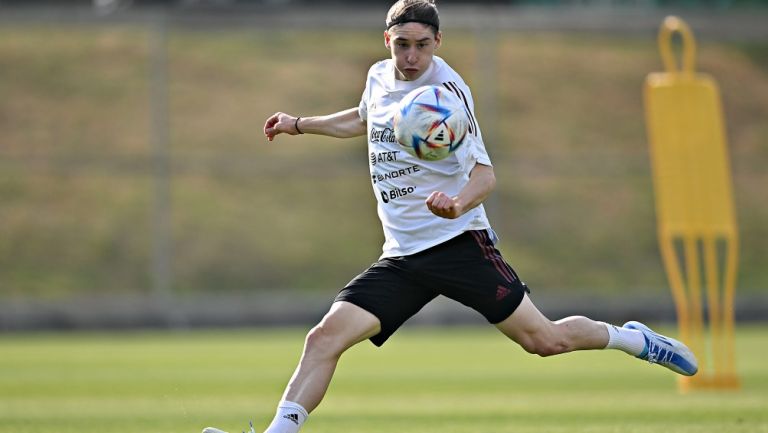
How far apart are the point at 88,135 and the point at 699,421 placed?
719 inches

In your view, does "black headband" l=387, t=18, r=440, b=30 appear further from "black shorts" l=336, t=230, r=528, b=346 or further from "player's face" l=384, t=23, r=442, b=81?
"black shorts" l=336, t=230, r=528, b=346

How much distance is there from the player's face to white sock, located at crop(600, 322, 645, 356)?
→ 6.08 feet

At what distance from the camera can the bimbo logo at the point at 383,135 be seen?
24.5 feet

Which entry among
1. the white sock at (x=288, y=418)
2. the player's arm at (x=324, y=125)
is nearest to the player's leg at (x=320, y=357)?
the white sock at (x=288, y=418)

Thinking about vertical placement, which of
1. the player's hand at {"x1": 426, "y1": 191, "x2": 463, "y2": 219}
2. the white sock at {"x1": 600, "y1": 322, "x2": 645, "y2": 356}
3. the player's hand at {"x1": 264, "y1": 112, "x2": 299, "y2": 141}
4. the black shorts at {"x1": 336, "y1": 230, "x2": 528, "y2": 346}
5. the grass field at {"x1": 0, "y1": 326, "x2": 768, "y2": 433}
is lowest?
the grass field at {"x1": 0, "y1": 326, "x2": 768, "y2": 433}

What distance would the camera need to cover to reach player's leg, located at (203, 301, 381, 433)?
734 cm

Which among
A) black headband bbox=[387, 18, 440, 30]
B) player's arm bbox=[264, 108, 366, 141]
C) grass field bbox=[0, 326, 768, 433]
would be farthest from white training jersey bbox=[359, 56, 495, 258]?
grass field bbox=[0, 326, 768, 433]

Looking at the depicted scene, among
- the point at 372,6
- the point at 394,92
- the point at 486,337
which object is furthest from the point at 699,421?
the point at 372,6

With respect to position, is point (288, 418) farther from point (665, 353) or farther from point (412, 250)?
point (665, 353)

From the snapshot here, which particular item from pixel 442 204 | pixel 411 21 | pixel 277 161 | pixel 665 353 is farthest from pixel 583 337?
pixel 277 161

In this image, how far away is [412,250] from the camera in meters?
7.55

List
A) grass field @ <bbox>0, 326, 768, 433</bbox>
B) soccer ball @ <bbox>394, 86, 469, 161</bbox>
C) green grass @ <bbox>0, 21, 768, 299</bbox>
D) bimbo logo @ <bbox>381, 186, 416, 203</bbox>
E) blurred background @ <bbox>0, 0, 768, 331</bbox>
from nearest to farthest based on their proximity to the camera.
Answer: soccer ball @ <bbox>394, 86, 469, 161</bbox> < bimbo logo @ <bbox>381, 186, 416, 203</bbox> < grass field @ <bbox>0, 326, 768, 433</bbox> < blurred background @ <bbox>0, 0, 768, 331</bbox> < green grass @ <bbox>0, 21, 768, 299</bbox>

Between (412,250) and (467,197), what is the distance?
0.63 metres

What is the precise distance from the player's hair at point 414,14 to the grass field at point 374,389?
10.1 ft
